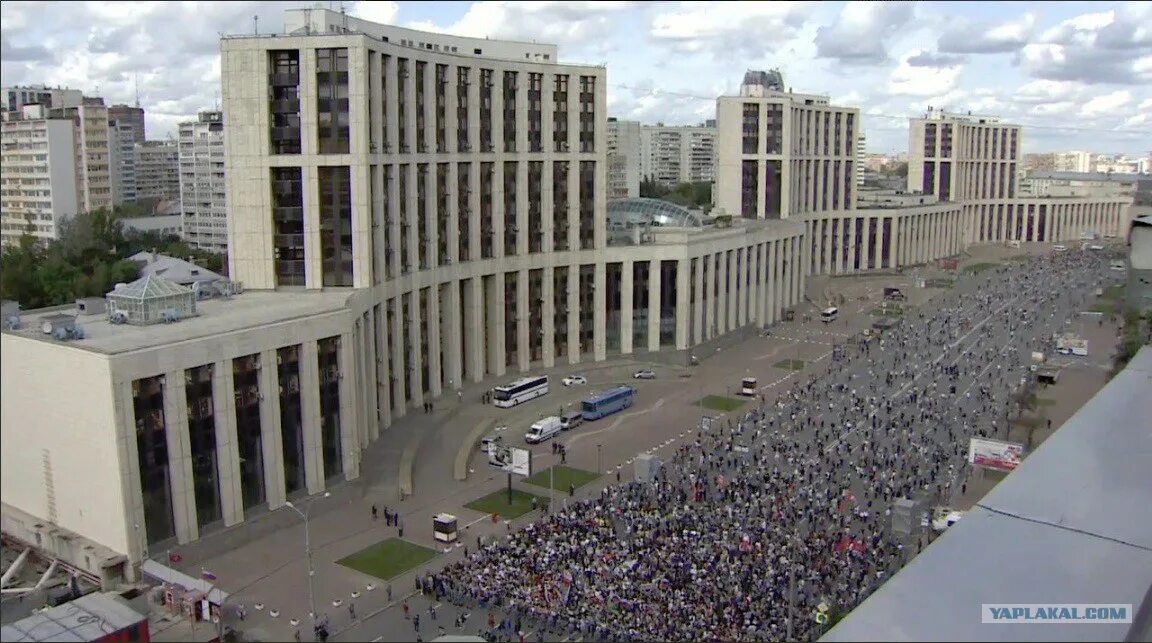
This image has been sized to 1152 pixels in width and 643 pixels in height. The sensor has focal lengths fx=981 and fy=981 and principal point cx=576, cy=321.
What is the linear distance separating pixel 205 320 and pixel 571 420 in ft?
78.5

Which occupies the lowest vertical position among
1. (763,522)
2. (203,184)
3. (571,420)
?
(571,420)

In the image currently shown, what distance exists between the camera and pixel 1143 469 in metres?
17.0

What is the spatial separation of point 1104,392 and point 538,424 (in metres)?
37.5

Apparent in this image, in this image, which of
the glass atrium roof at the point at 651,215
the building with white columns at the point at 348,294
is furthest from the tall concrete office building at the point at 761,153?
the glass atrium roof at the point at 651,215

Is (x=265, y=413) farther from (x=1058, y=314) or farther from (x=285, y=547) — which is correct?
(x=1058, y=314)

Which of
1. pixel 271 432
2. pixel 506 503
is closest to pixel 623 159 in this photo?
pixel 506 503

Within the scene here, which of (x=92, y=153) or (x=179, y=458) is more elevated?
(x=92, y=153)

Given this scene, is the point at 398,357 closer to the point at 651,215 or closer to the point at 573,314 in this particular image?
the point at 573,314

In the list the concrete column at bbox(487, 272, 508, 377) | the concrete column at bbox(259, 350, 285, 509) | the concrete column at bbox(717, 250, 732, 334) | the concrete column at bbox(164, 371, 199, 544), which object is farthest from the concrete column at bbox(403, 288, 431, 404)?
the concrete column at bbox(717, 250, 732, 334)

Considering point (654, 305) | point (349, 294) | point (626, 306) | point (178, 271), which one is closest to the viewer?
point (349, 294)

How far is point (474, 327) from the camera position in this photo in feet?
219

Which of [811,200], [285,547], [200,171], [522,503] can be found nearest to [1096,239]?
[811,200]

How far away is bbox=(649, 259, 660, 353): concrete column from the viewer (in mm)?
77000

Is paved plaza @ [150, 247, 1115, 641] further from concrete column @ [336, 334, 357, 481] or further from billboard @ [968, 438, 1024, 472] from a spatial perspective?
billboard @ [968, 438, 1024, 472]
